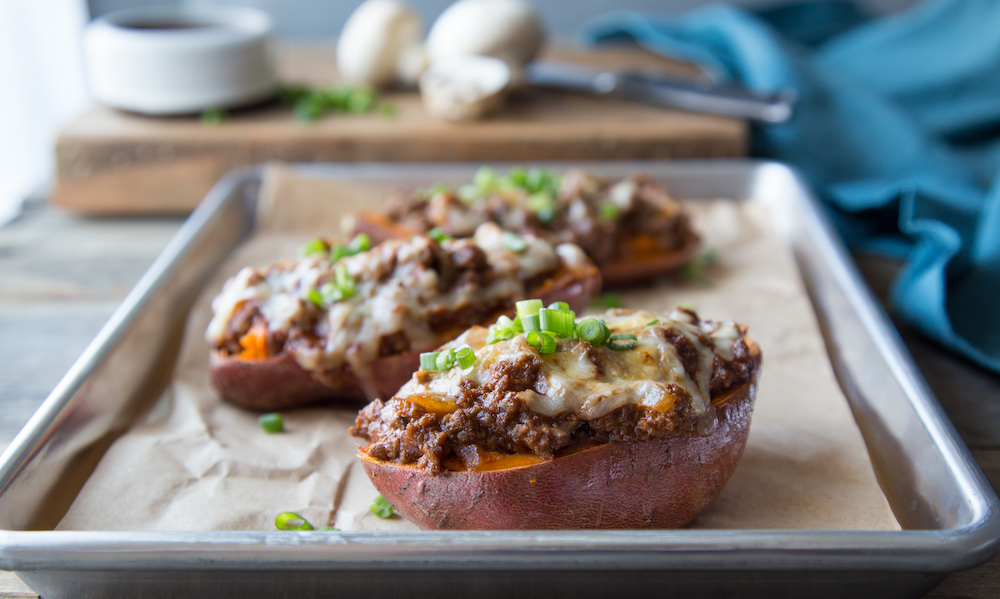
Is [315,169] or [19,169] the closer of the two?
[315,169]

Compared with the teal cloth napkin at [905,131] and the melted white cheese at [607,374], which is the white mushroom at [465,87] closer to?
the teal cloth napkin at [905,131]

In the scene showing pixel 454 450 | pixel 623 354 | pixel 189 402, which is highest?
pixel 623 354

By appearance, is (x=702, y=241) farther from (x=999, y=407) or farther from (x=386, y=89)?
(x=386, y=89)

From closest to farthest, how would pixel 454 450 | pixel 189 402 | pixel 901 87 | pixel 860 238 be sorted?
pixel 454 450 < pixel 189 402 < pixel 860 238 < pixel 901 87

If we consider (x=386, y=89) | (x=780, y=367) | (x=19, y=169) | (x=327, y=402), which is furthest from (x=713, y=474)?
(x=19, y=169)

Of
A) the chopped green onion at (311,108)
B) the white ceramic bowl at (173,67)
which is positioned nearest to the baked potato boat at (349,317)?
the chopped green onion at (311,108)

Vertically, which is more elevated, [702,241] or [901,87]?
[901,87]
